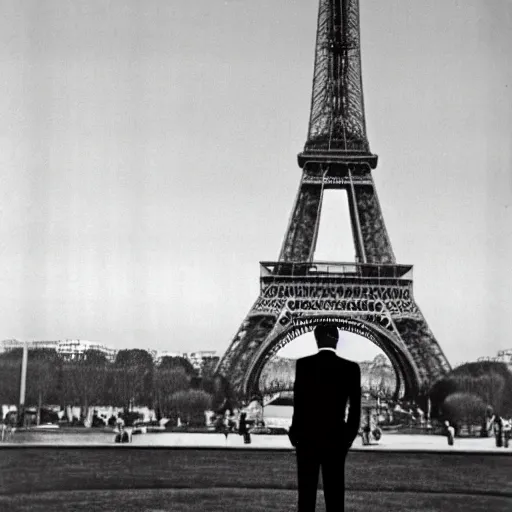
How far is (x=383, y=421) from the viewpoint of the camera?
29.2ft

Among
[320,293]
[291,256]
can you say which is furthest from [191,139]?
[320,293]

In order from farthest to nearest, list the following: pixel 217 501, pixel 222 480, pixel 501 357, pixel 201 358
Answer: pixel 201 358, pixel 501 357, pixel 222 480, pixel 217 501

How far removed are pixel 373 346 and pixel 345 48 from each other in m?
3.10

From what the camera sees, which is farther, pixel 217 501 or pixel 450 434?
pixel 450 434

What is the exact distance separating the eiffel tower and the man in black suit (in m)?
5.41

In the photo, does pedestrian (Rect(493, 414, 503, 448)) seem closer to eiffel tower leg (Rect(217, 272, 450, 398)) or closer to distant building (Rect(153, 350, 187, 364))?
eiffel tower leg (Rect(217, 272, 450, 398))

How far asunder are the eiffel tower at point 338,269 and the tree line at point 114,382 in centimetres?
38

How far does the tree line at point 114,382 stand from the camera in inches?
341

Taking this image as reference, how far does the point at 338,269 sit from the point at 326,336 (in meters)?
5.77

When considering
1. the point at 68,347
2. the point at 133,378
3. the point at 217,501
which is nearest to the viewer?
the point at 217,501

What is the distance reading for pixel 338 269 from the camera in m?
8.48

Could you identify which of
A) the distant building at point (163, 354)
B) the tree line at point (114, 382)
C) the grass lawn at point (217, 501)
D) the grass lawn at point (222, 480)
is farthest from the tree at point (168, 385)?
the grass lawn at point (217, 501)

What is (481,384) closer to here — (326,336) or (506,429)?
(506,429)

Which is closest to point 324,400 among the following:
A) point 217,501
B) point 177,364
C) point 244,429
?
point 217,501
